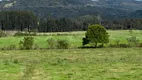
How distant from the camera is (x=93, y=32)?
103 meters

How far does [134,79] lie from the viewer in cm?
3125

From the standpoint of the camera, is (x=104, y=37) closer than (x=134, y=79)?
No

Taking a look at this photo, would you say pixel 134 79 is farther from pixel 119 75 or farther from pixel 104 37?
pixel 104 37

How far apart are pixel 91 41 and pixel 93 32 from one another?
10.6 ft

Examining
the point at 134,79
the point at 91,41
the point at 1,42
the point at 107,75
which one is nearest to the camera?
the point at 134,79

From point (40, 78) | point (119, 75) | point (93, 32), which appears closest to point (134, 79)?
point (119, 75)

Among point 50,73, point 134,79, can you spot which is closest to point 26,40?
point 50,73

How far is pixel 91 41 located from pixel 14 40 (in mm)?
29800

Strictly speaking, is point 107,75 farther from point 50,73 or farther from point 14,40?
point 14,40

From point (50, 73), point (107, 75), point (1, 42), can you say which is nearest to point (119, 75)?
point (107, 75)

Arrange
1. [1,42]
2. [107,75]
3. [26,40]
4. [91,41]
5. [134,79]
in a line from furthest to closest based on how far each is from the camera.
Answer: [1,42]
[91,41]
[26,40]
[107,75]
[134,79]

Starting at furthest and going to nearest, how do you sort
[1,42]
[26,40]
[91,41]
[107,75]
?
[1,42]
[91,41]
[26,40]
[107,75]

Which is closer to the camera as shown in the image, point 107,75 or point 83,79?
point 83,79

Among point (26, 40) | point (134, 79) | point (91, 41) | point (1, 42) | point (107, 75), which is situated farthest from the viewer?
point (1, 42)
